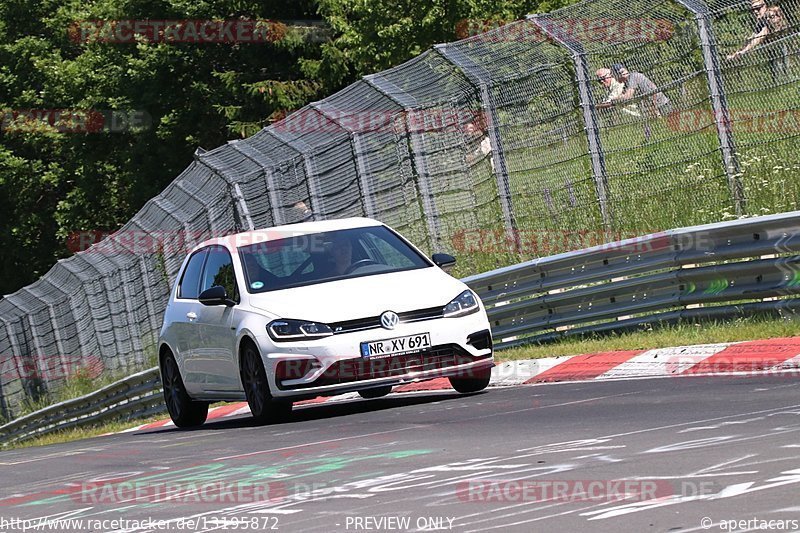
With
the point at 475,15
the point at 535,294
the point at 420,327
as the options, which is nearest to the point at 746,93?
the point at 535,294

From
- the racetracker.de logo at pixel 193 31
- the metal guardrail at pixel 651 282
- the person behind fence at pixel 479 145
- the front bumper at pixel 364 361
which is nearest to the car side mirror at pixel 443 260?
the front bumper at pixel 364 361

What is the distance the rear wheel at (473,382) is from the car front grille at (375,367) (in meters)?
0.68

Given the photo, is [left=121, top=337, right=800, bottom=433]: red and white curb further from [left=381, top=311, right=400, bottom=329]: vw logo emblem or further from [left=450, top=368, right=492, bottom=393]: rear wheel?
[left=381, top=311, right=400, bottom=329]: vw logo emblem

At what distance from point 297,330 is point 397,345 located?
0.74 metres

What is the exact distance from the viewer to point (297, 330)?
11.7m

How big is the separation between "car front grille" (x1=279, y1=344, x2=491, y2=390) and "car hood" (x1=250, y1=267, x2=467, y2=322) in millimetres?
336

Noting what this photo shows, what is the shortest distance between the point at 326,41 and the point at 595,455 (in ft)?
138

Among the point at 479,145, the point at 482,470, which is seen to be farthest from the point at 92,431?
the point at 482,470

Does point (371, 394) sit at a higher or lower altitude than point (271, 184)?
lower

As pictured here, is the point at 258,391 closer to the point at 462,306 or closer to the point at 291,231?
the point at 462,306

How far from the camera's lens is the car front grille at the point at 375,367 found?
11.6m

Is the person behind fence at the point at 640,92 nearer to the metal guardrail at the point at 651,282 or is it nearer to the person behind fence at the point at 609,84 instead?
the person behind fence at the point at 609,84

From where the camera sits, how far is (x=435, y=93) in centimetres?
1764

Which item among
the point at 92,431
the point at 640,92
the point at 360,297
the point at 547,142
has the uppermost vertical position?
the point at 640,92
